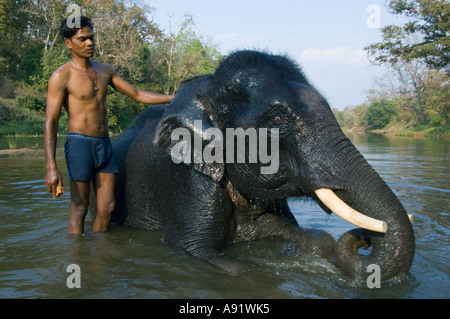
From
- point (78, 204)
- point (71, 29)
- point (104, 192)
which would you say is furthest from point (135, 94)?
point (78, 204)

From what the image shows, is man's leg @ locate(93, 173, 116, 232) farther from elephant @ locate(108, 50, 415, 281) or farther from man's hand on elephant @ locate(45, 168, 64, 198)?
man's hand on elephant @ locate(45, 168, 64, 198)

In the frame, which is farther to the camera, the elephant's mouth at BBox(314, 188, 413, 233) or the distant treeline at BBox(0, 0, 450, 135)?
the distant treeline at BBox(0, 0, 450, 135)

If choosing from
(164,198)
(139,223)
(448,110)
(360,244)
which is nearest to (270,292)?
(360,244)

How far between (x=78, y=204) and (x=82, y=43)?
178cm

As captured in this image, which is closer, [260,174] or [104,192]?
[260,174]

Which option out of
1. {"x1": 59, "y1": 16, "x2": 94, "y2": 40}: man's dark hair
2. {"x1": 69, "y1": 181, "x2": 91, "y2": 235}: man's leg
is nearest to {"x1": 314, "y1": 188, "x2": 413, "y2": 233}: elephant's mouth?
Result: {"x1": 69, "y1": 181, "x2": 91, "y2": 235}: man's leg

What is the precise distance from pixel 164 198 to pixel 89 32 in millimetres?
2021

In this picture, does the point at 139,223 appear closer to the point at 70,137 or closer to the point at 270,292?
the point at 70,137

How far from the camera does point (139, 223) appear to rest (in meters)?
5.42

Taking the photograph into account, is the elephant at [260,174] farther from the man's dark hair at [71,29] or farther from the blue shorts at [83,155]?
the man's dark hair at [71,29]

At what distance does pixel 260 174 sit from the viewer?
400cm

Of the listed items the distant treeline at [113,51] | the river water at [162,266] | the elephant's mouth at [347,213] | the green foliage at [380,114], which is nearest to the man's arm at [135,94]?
the river water at [162,266]

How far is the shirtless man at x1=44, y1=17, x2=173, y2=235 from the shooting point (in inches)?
182

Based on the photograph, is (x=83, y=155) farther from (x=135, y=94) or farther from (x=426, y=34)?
(x=426, y=34)
